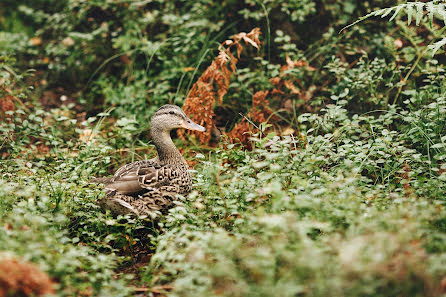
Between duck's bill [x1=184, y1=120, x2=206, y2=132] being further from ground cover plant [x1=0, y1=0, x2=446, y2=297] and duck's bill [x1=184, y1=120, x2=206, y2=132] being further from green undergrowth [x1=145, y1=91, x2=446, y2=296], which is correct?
green undergrowth [x1=145, y1=91, x2=446, y2=296]

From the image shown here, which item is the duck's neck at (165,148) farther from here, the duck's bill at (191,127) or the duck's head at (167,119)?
the duck's bill at (191,127)

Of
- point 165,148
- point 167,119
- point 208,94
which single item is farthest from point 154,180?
point 208,94

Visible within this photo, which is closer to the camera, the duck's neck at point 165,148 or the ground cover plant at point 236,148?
the ground cover plant at point 236,148

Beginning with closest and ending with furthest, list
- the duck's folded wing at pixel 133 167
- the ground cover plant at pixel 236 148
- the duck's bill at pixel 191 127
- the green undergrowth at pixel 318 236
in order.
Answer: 1. the green undergrowth at pixel 318 236
2. the ground cover plant at pixel 236 148
3. the duck's folded wing at pixel 133 167
4. the duck's bill at pixel 191 127

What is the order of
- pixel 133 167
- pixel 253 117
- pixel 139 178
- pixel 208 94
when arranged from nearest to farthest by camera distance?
pixel 139 178, pixel 133 167, pixel 208 94, pixel 253 117

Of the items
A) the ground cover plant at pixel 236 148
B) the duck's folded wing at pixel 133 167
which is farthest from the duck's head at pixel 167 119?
the ground cover plant at pixel 236 148

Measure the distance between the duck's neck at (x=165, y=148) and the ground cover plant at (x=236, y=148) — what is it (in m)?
0.25

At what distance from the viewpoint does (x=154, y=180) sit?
3850mm

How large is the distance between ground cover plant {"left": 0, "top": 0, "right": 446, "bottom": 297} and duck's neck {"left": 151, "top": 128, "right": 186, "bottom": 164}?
0.83 feet

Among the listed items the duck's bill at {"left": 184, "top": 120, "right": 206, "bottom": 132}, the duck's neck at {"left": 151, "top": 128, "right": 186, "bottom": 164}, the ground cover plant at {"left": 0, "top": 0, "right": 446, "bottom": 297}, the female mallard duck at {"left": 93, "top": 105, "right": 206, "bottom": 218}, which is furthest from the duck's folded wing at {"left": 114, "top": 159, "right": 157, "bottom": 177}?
the duck's bill at {"left": 184, "top": 120, "right": 206, "bottom": 132}

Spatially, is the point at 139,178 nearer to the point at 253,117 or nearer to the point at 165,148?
the point at 165,148

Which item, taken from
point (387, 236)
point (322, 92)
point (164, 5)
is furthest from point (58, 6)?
point (387, 236)

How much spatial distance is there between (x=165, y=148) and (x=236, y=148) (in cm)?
69

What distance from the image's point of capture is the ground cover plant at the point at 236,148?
2.35 meters
